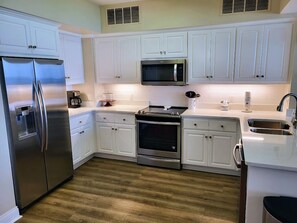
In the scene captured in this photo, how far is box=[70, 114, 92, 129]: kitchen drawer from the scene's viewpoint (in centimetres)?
353

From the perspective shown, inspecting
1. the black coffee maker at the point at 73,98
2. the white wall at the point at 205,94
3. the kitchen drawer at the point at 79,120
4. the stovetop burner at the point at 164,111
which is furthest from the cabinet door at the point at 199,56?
the black coffee maker at the point at 73,98

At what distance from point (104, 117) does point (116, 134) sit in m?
0.38

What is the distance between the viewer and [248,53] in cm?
332

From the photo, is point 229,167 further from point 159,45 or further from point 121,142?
point 159,45

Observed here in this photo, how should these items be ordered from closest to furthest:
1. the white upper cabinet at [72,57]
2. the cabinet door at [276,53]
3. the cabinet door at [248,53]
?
the cabinet door at [276,53] < the cabinet door at [248,53] < the white upper cabinet at [72,57]

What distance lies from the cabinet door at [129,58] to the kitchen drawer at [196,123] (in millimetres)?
1200

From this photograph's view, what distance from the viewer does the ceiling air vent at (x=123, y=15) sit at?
3.80 meters

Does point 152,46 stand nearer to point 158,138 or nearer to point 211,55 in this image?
point 211,55

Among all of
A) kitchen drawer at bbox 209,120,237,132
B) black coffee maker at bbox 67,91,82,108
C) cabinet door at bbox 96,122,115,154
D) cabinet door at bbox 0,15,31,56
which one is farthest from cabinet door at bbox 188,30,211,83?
cabinet door at bbox 0,15,31,56

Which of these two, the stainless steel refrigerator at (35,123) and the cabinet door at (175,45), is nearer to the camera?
the stainless steel refrigerator at (35,123)

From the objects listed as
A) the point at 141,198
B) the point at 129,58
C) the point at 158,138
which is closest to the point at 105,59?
the point at 129,58

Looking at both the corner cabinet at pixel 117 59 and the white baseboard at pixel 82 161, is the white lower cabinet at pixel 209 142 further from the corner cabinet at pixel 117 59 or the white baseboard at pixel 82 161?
the white baseboard at pixel 82 161

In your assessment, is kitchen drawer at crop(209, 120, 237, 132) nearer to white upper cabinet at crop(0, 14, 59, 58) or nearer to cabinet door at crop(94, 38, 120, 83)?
cabinet door at crop(94, 38, 120, 83)

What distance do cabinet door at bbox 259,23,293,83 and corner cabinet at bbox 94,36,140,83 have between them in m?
2.02
